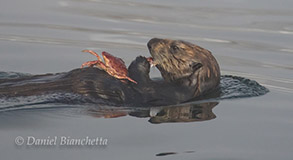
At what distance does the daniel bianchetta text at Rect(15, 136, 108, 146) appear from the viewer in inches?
216

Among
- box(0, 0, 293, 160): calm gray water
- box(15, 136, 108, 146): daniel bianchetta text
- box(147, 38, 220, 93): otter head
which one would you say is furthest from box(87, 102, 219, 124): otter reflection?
box(15, 136, 108, 146): daniel bianchetta text

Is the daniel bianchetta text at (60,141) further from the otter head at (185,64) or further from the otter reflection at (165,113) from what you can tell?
the otter head at (185,64)

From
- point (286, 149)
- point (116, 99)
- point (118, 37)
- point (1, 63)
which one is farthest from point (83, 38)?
point (286, 149)

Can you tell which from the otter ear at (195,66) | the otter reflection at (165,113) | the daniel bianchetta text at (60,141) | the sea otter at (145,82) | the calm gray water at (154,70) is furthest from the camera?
the otter ear at (195,66)

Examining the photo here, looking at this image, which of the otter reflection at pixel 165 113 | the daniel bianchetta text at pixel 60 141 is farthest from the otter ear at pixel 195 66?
the daniel bianchetta text at pixel 60 141

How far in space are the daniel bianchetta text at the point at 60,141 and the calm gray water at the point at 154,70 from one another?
2.3 inches

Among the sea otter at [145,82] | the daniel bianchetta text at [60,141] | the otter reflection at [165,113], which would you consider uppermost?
the sea otter at [145,82]

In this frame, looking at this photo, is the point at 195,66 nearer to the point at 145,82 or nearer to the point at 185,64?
the point at 185,64

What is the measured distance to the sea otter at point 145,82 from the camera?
652 centimetres

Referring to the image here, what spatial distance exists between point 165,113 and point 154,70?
2463mm

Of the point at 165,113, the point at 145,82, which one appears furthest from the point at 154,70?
the point at 165,113

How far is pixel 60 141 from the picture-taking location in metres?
5.55

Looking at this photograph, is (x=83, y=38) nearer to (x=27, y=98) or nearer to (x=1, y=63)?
(x=1, y=63)

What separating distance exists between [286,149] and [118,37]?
5461mm
